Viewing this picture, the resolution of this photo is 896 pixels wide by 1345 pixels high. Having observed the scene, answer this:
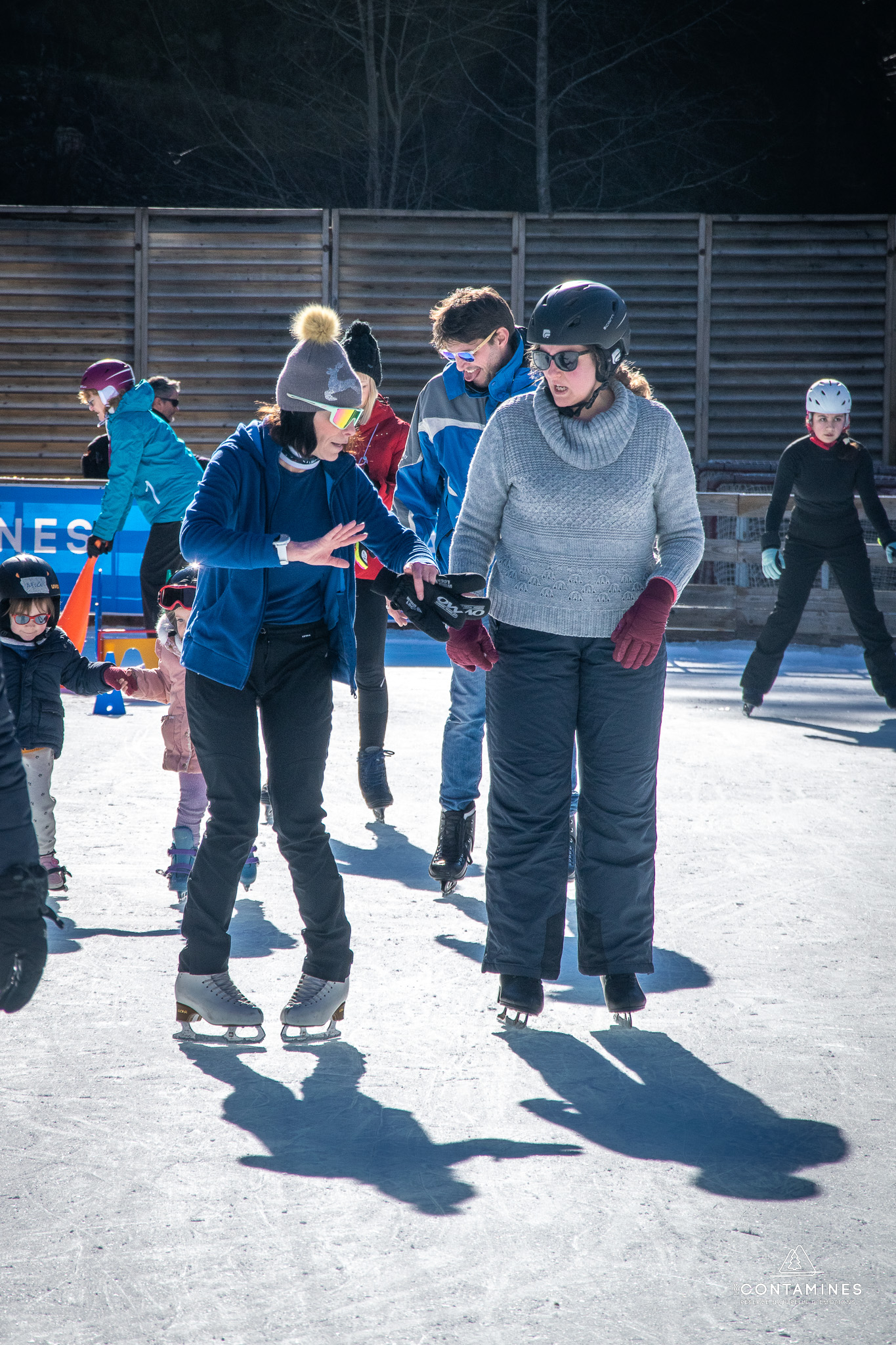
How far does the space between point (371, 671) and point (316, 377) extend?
2983 millimetres

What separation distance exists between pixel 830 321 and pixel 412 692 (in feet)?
32.1

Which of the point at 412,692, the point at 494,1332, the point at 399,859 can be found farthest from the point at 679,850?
the point at 412,692

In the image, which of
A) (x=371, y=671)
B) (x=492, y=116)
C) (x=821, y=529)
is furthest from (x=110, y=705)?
(x=492, y=116)

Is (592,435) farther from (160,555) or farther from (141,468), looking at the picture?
(160,555)

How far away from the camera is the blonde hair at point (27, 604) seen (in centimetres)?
474

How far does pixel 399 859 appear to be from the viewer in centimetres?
578

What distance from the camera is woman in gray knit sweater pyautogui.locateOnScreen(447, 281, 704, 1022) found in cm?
369

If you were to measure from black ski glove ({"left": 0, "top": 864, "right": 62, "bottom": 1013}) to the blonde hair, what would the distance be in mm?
2696

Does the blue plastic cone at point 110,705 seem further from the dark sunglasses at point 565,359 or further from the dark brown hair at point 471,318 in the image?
the dark sunglasses at point 565,359

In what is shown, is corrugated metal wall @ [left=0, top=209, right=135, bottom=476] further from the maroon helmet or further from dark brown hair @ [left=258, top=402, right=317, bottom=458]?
dark brown hair @ [left=258, top=402, right=317, bottom=458]

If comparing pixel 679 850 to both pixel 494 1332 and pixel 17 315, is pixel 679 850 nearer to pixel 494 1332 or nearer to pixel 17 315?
pixel 494 1332

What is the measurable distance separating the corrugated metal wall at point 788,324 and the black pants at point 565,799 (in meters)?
14.1

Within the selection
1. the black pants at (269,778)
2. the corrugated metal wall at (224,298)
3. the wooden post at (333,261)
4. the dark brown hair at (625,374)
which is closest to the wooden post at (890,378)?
the wooden post at (333,261)

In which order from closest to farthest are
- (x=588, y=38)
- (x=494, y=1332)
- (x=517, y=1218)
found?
(x=494, y=1332)
(x=517, y=1218)
(x=588, y=38)
